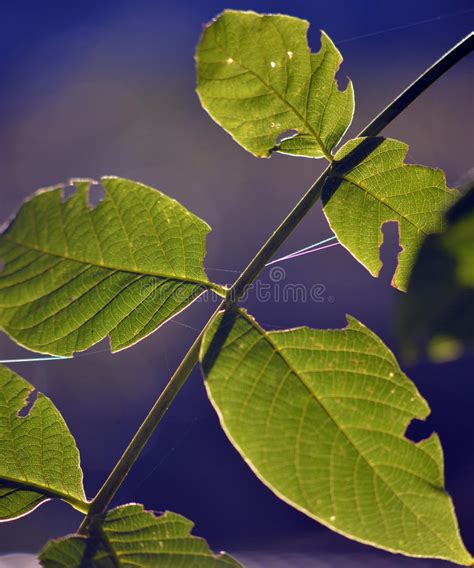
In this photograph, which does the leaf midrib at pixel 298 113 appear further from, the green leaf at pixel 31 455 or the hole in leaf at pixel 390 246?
the green leaf at pixel 31 455

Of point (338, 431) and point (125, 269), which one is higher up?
point (125, 269)

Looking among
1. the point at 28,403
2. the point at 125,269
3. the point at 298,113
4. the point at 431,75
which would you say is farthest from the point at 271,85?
the point at 28,403

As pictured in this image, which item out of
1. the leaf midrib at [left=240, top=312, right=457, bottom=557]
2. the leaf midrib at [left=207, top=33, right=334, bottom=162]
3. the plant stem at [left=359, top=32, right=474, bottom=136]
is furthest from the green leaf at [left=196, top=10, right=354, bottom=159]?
the leaf midrib at [left=240, top=312, right=457, bottom=557]

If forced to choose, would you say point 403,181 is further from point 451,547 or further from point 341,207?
point 451,547

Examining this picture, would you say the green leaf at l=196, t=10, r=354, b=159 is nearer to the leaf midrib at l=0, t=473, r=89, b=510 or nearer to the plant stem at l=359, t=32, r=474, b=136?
the plant stem at l=359, t=32, r=474, b=136

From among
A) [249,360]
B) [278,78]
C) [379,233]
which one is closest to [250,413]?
[249,360]

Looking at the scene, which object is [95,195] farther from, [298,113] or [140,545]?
[140,545]
